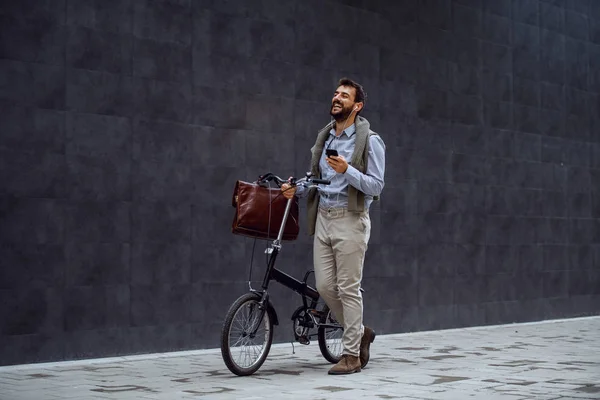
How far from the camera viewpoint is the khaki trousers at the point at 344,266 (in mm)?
7008

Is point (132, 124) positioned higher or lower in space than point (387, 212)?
higher

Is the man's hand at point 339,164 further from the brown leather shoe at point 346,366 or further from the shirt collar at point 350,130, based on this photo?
the brown leather shoe at point 346,366

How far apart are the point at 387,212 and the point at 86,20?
392 cm

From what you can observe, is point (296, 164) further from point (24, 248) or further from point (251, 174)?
point (24, 248)

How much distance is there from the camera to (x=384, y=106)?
1016 cm

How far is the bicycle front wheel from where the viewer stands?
6.60m

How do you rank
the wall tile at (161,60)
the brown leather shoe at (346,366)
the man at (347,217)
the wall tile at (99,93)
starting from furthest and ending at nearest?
the wall tile at (161,60) → the wall tile at (99,93) → the man at (347,217) → the brown leather shoe at (346,366)

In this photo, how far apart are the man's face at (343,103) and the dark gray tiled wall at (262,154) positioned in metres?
1.69

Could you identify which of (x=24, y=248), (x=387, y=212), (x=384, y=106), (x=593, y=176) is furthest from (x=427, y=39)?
(x=24, y=248)

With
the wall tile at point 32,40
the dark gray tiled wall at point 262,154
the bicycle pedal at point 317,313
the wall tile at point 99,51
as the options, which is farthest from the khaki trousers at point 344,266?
the wall tile at point 32,40

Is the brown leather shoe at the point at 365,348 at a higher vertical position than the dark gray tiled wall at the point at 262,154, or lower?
lower

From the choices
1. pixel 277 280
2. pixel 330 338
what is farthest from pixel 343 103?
pixel 330 338

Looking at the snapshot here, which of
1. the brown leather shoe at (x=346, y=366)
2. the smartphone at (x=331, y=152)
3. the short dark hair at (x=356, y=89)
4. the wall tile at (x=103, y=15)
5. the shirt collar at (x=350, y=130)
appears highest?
the wall tile at (x=103, y=15)

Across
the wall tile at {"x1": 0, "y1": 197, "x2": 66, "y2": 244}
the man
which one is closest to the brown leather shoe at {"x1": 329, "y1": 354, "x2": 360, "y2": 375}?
the man
